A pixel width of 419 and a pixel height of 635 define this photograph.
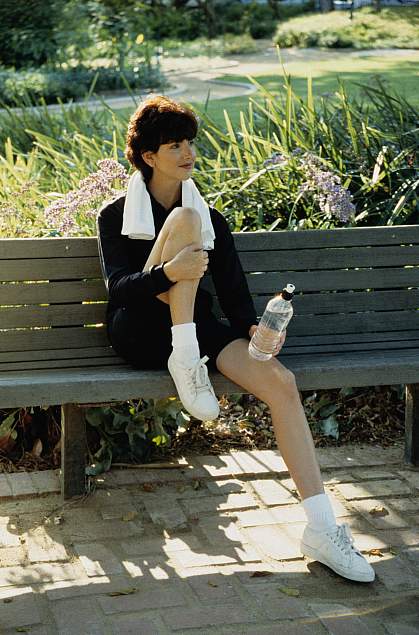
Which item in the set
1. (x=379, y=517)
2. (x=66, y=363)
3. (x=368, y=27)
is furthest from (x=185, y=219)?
(x=368, y=27)

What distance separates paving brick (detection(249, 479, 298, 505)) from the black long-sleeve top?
23.6 inches

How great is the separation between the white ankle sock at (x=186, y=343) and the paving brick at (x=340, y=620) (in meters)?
0.87

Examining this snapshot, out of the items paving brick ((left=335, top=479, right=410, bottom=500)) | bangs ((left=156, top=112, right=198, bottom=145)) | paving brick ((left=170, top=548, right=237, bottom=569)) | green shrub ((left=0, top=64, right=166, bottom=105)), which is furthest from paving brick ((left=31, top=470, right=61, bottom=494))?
green shrub ((left=0, top=64, right=166, bottom=105))

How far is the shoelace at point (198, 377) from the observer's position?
3.33m

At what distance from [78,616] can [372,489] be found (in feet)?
4.51

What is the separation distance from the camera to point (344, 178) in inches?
194

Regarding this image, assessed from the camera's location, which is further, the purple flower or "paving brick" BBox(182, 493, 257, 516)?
the purple flower

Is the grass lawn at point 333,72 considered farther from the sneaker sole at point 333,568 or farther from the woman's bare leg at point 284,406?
the sneaker sole at point 333,568

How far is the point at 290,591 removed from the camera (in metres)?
3.00

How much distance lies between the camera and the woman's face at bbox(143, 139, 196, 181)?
3576 millimetres

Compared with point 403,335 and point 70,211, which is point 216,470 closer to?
point 403,335

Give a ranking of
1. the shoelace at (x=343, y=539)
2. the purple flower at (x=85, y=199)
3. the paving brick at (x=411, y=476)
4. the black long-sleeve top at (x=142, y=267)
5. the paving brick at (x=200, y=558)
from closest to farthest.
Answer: the shoelace at (x=343, y=539) < the paving brick at (x=200, y=558) < the black long-sleeve top at (x=142, y=267) < the paving brick at (x=411, y=476) < the purple flower at (x=85, y=199)

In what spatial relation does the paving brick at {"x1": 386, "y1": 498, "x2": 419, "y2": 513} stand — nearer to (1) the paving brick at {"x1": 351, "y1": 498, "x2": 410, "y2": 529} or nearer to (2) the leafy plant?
(1) the paving brick at {"x1": 351, "y1": 498, "x2": 410, "y2": 529}

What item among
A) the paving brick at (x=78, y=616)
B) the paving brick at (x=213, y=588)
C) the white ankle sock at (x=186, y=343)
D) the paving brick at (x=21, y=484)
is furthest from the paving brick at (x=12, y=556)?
the white ankle sock at (x=186, y=343)
